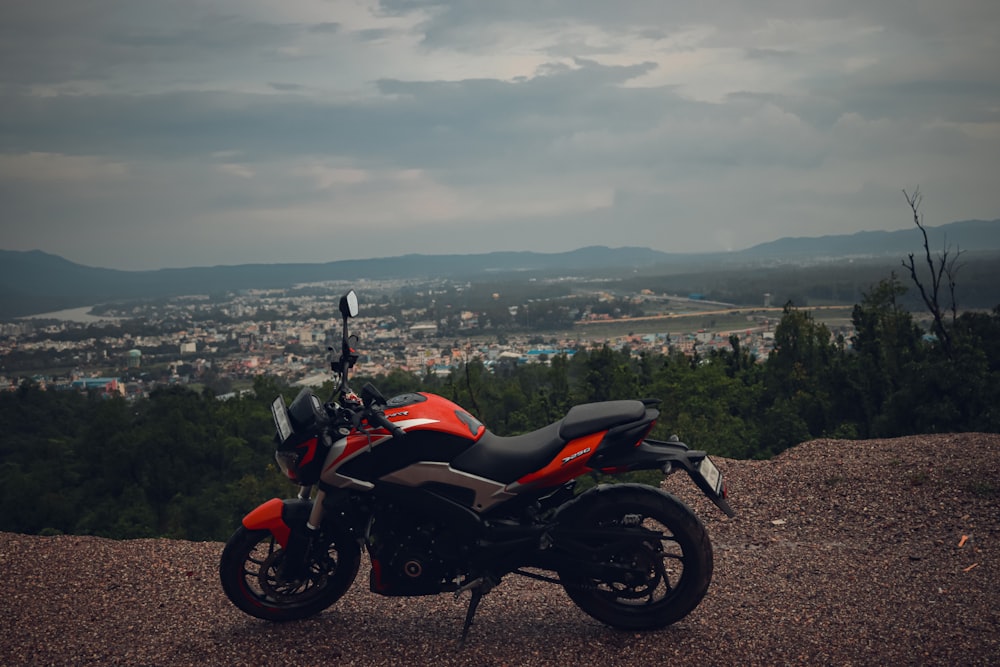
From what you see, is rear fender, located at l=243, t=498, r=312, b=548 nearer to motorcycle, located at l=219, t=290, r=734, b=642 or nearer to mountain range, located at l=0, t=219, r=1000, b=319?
motorcycle, located at l=219, t=290, r=734, b=642

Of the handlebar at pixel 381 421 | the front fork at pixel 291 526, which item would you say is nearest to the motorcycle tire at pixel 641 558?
the handlebar at pixel 381 421

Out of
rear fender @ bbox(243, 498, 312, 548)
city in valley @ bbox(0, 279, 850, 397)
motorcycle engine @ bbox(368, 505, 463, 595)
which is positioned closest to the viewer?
motorcycle engine @ bbox(368, 505, 463, 595)

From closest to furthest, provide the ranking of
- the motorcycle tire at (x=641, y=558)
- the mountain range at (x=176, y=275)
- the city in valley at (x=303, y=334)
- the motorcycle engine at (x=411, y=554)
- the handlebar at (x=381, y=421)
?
the handlebar at (x=381, y=421) < the motorcycle tire at (x=641, y=558) < the motorcycle engine at (x=411, y=554) < the city in valley at (x=303, y=334) < the mountain range at (x=176, y=275)

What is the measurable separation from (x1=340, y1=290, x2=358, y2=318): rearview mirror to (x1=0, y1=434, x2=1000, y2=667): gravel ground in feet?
6.76

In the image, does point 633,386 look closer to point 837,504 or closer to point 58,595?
point 837,504

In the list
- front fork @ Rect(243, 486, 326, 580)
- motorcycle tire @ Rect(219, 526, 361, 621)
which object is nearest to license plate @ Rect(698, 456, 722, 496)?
motorcycle tire @ Rect(219, 526, 361, 621)

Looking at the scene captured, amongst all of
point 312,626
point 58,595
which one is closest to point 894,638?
point 312,626

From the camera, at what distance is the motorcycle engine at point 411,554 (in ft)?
15.4

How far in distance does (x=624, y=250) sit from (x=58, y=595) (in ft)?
583

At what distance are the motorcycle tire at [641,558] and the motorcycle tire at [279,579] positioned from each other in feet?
4.89

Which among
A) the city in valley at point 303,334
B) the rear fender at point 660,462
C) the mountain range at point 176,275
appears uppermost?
the mountain range at point 176,275

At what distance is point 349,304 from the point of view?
15.8 feet

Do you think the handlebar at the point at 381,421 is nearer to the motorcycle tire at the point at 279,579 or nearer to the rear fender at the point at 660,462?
the motorcycle tire at the point at 279,579

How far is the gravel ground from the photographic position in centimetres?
447
